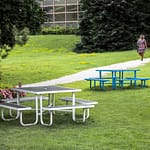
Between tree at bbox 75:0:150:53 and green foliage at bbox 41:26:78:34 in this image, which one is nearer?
tree at bbox 75:0:150:53

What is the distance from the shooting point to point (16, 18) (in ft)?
57.7

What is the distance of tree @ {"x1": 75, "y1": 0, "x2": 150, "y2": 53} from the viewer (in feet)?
140

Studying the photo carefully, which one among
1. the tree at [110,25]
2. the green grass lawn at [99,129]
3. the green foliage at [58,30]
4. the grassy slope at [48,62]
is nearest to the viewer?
the green grass lawn at [99,129]

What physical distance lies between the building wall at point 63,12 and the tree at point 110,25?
12676 mm

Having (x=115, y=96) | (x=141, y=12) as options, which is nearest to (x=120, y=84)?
(x=115, y=96)

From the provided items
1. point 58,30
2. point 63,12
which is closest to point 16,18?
point 58,30

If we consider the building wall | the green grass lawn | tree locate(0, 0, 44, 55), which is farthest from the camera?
the building wall

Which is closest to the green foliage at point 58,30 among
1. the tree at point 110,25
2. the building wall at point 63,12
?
the building wall at point 63,12

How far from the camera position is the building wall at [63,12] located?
56.8m

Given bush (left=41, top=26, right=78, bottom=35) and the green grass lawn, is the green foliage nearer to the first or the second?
bush (left=41, top=26, right=78, bottom=35)

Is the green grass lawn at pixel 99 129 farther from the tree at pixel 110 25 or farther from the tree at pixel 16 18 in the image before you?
the tree at pixel 110 25

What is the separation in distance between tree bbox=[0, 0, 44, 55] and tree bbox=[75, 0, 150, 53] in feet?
76.0

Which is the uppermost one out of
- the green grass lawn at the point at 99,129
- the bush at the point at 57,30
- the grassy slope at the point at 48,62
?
the green grass lawn at the point at 99,129

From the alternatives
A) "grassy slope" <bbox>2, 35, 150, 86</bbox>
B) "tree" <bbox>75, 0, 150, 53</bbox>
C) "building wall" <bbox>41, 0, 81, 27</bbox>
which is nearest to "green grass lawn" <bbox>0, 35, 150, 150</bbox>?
"grassy slope" <bbox>2, 35, 150, 86</bbox>
